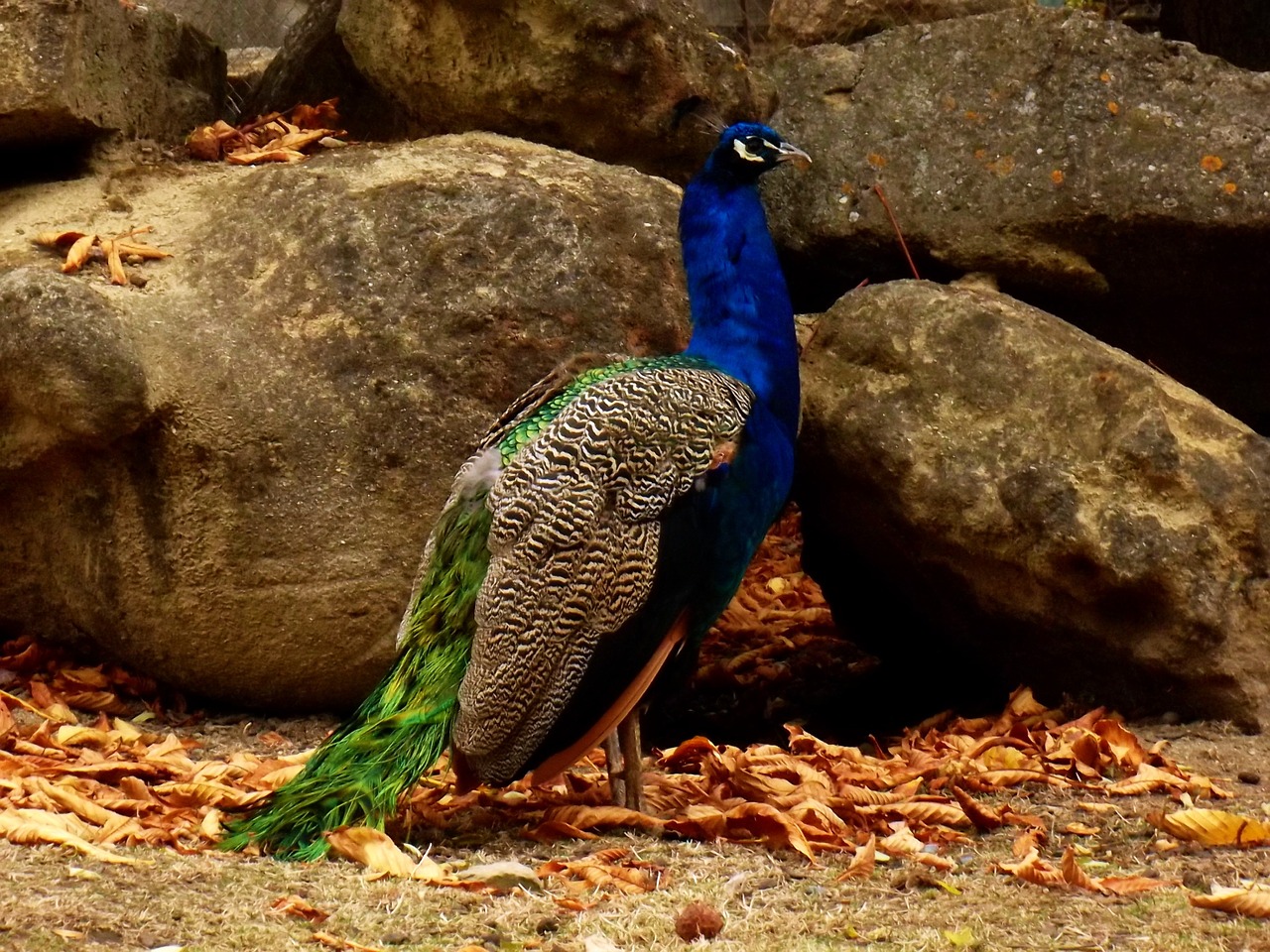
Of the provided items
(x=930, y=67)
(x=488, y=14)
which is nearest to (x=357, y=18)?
(x=488, y=14)

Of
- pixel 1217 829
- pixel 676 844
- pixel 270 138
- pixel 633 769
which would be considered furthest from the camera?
pixel 270 138

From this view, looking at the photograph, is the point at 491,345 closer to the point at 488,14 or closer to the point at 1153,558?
the point at 488,14

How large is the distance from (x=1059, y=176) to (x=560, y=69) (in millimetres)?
1581

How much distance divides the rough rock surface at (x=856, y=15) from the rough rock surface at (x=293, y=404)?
189cm

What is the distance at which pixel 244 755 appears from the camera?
151 inches

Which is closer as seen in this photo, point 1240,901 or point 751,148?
point 1240,901

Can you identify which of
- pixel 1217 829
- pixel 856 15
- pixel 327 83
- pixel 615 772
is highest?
pixel 856 15

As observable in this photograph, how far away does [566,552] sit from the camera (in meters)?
3.15

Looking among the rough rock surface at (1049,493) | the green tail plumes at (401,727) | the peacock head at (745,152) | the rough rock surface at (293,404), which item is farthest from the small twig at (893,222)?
the green tail plumes at (401,727)

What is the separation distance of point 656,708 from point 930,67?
2.29 meters

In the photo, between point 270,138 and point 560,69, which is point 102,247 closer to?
point 270,138

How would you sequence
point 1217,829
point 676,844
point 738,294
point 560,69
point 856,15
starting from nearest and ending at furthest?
point 1217,829, point 676,844, point 738,294, point 560,69, point 856,15

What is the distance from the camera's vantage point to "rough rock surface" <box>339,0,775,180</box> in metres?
4.60

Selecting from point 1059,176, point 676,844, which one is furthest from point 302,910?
point 1059,176
